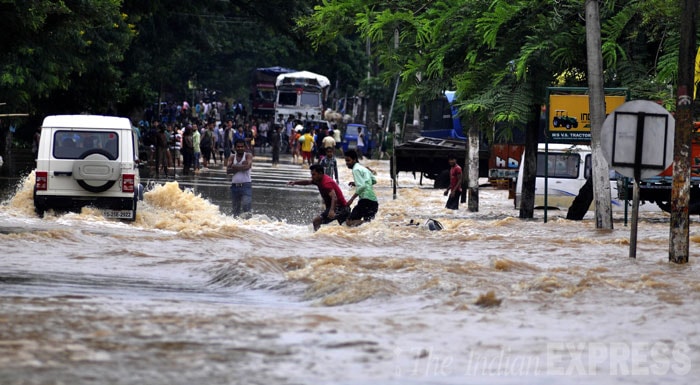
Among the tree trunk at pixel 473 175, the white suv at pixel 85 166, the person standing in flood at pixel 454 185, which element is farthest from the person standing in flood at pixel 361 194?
the tree trunk at pixel 473 175

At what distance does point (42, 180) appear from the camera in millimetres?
21016

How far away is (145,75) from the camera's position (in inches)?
2036

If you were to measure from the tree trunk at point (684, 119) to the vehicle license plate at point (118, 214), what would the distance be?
381 inches

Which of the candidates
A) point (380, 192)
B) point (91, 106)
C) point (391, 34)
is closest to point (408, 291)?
point (391, 34)

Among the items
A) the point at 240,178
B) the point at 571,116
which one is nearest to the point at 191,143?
the point at 240,178

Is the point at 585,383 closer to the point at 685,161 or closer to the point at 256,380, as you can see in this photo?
the point at 256,380

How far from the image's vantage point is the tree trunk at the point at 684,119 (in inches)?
570

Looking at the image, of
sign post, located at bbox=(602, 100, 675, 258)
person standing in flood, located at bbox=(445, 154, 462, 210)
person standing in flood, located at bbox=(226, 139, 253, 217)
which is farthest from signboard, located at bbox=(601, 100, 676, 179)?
person standing in flood, located at bbox=(445, 154, 462, 210)

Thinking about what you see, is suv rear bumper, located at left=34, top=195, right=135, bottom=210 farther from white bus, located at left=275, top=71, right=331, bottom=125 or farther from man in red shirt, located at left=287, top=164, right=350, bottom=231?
white bus, located at left=275, top=71, right=331, bottom=125

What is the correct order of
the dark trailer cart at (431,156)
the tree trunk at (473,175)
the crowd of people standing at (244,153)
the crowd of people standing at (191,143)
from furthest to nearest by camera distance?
the crowd of people standing at (191,143) → the dark trailer cart at (431,156) → the tree trunk at (473,175) → the crowd of people standing at (244,153)

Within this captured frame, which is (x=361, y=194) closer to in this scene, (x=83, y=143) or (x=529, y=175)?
(x=83, y=143)

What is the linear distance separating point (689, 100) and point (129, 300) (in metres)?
6.99

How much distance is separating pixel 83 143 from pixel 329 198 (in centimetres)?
440

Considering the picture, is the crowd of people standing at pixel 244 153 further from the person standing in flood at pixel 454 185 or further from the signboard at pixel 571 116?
the signboard at pixel 571 116
